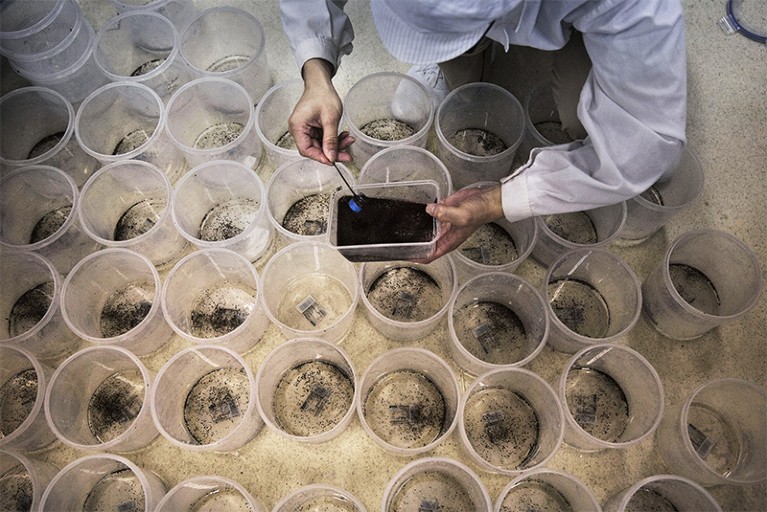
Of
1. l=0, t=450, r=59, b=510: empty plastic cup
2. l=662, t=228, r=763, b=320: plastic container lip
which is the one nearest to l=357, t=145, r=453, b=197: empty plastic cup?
l=662, t=228, r=763, b=320: plastic container lip

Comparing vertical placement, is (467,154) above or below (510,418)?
above

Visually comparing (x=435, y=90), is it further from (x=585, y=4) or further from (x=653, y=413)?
(x=653, y=413)

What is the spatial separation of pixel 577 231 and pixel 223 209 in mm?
1046

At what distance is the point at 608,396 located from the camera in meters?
1.47

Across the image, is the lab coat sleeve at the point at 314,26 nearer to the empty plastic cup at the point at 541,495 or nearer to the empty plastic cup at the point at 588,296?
the empty plastic cup at the point at 588,296

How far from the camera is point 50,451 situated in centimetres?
146

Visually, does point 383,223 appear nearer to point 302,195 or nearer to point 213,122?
point 302,195

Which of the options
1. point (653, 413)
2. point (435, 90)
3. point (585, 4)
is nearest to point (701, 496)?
point (653, 413)

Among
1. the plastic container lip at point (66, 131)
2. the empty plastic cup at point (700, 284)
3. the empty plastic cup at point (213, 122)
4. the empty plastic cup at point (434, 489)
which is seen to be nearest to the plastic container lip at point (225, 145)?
the empty plastic cup at point (213, 122)

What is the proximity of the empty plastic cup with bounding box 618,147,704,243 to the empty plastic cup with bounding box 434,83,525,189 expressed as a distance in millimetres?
373

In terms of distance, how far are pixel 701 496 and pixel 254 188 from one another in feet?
4.44

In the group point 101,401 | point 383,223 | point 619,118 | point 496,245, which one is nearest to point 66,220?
point 101,401

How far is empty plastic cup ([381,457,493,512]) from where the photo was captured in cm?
131

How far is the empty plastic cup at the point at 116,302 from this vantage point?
141 centimetres
